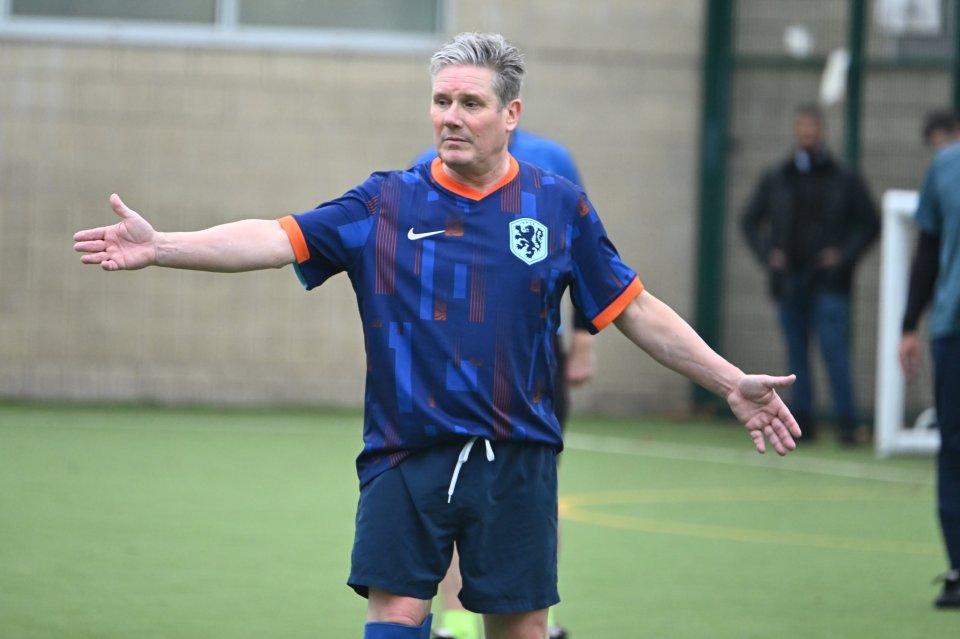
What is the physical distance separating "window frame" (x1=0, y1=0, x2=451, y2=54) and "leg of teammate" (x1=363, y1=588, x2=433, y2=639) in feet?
37.2

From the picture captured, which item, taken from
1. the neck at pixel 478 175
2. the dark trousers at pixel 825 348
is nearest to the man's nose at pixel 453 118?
the neck at pixel 478 175

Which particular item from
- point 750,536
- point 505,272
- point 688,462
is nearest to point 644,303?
point 505,272

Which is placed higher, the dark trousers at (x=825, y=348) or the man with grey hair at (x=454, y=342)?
the man with grey hair at (x=454, y=342)

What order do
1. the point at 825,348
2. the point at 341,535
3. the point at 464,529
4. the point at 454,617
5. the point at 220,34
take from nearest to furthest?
the point at 464,529 < the point at 454,617 < the point at 341,535 < the point at 825,348 < the point at 220,34

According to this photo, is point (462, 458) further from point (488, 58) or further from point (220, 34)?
point (220, 34)

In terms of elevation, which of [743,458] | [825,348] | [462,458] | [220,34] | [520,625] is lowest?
[743,458]

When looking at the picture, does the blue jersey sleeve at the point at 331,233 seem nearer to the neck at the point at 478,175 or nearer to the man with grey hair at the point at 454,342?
the man with grey hair at the point at 454,342

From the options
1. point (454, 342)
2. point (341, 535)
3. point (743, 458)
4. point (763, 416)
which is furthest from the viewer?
point (743, 458)

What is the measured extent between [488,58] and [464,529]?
3.84 feet

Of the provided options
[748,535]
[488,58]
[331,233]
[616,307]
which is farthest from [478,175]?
[748,535]

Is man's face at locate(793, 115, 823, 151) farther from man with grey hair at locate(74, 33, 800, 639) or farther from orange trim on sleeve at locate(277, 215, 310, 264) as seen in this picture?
orange trim on sleeve at locate(277, 215, 310, 264)

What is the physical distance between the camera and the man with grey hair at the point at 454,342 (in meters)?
4.24

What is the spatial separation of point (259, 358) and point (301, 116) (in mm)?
2134

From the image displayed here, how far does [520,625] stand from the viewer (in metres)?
4.39
